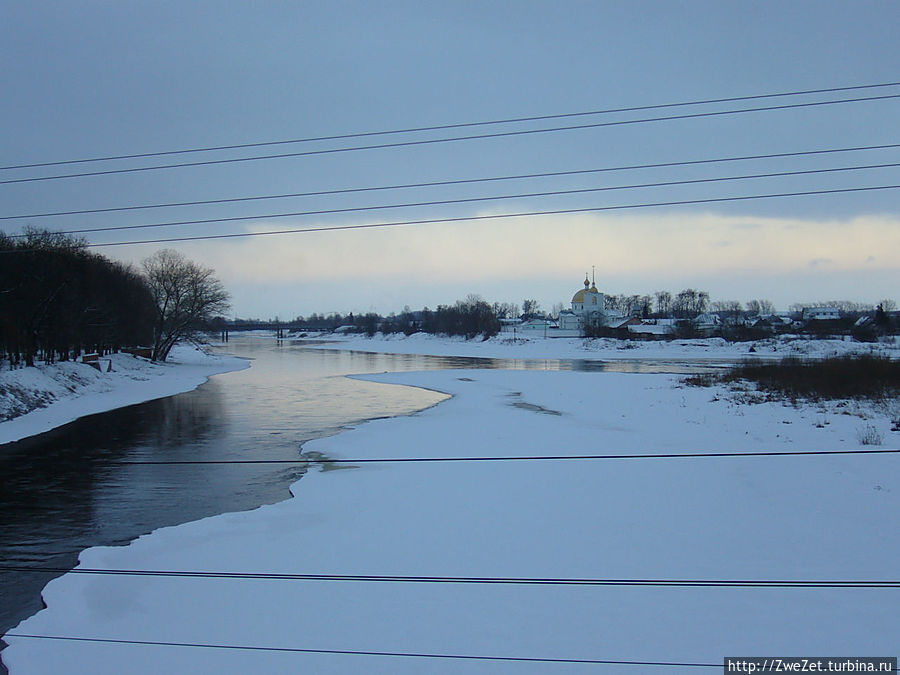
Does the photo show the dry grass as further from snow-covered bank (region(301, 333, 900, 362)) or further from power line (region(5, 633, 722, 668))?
snow-covered bank (region(301, 333, 900, 362))

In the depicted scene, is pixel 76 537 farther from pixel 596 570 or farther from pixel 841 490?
pixel 841 490

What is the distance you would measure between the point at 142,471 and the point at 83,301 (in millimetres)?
34293

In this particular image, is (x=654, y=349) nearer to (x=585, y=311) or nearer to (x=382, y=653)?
(x=585, y=311)

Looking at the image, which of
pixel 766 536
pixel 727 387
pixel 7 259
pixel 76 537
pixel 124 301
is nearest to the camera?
pixel 766 536

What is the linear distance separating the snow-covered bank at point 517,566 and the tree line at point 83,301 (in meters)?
16.4

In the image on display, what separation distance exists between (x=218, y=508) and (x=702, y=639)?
976 centimetres

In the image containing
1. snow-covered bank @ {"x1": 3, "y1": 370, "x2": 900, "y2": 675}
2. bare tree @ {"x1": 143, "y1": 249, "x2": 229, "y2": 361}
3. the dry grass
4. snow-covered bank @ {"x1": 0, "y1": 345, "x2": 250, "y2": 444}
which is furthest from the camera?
bare tree @ {"x1": 143, "y1": 249, "x2": 229, "y2": 361}

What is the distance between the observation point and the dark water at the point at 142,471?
10.5 m

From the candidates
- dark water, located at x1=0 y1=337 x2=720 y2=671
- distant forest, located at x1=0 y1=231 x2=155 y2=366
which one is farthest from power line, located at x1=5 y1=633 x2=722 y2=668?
distant forest, located at x1=0 y1=231 x2=155 y2=366

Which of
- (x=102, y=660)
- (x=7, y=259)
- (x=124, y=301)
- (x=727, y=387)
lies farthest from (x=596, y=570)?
(x=124, y=301)

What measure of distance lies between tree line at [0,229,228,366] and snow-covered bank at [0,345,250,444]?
3349 mm

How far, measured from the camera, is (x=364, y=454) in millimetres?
17438

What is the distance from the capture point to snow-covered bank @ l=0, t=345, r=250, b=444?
2528 centimetres

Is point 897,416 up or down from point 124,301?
down
